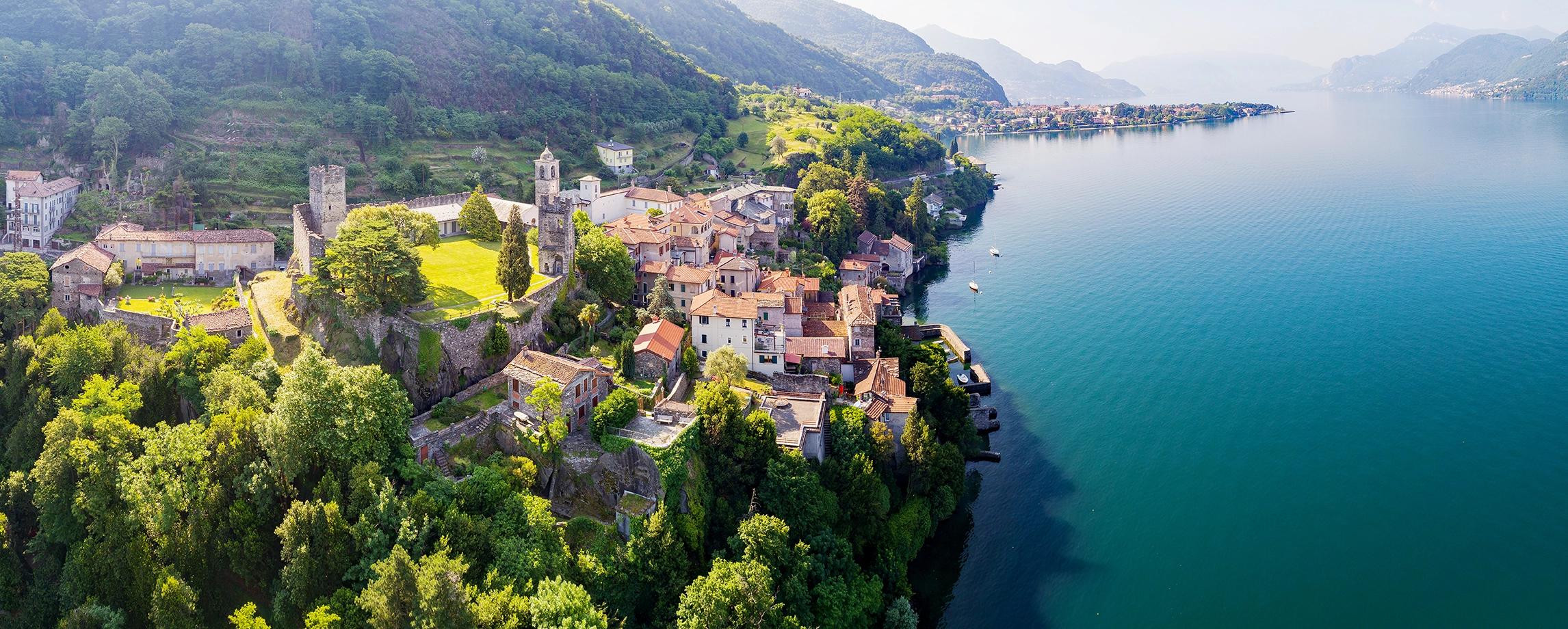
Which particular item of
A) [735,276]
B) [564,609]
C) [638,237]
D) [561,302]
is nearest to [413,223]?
[561,302]

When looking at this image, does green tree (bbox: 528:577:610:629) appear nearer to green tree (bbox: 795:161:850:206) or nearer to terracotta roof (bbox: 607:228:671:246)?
terracotta roof (bbox: 607:228:671:246)

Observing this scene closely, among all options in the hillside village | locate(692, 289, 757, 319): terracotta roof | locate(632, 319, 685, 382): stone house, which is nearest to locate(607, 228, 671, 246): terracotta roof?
the hillside village

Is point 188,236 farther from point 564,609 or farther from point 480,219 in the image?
point 564,609

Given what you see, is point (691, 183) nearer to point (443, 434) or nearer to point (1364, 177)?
point (443, 434)

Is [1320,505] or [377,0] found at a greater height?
[377,0]

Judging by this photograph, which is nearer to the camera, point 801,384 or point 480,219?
point 801,384

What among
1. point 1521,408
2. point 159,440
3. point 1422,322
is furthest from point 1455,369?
point 159,440
